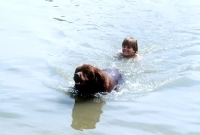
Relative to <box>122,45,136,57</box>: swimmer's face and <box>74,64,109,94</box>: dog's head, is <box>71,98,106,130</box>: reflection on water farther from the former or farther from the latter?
<box>122,45,136,57</box>: swimmer's face

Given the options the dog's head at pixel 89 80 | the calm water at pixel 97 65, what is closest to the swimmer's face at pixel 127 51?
the calm water at pixel 97 65

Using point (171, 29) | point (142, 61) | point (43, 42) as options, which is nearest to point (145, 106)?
point (142, 61)

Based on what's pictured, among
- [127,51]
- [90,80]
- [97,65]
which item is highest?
[90,80]

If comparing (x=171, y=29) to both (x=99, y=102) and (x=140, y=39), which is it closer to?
(x=140, y=39)

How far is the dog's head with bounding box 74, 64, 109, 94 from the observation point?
229 inches

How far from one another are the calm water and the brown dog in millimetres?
179

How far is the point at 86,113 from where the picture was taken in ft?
18.3

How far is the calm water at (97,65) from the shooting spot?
16.9ft

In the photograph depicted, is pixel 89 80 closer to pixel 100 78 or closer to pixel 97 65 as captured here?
pixel 100 78

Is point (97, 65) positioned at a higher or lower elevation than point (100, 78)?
lower

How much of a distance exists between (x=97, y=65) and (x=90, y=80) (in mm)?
2332

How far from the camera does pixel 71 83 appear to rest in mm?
6715

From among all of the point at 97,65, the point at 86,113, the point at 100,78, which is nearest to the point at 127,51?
the point at 97,65

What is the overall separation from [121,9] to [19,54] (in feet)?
20.5
